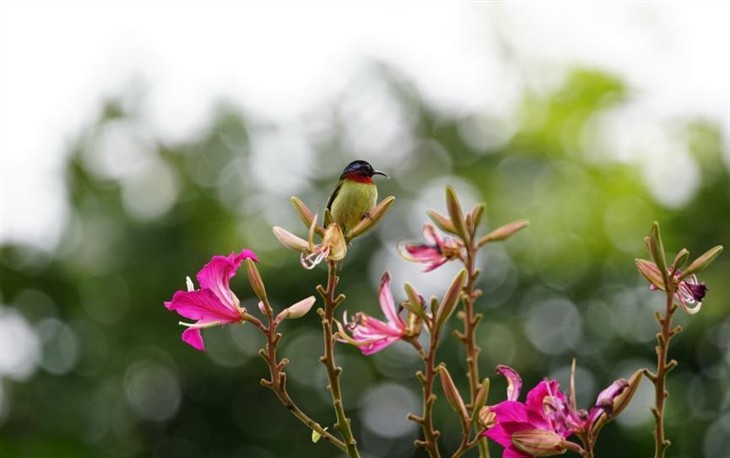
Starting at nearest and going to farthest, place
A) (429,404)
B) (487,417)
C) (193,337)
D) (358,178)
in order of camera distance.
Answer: (429,404) → (487,417) → (193,337) → (358,178)

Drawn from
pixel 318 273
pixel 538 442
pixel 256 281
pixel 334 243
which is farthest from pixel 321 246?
pixel 318 273

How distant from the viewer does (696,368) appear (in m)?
18.3

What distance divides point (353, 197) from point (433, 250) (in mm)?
352

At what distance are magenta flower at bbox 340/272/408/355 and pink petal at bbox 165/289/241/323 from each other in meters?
0.20

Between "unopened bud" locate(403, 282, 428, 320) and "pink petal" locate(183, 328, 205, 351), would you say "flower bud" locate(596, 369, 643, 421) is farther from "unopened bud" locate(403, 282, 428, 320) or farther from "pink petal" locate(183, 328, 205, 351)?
"pink petal" locate(183, 328, 205, 351)

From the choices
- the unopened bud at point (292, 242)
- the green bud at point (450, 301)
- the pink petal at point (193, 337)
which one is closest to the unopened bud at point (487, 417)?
the green bud at point (450, 301)

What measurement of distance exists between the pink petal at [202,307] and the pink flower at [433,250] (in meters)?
0.31

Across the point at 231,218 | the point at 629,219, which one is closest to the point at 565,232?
the point at 629,219

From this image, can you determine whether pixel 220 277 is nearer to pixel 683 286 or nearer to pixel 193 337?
pixel 193 337

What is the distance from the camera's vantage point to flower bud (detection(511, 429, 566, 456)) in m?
1.68

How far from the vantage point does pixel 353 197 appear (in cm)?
214

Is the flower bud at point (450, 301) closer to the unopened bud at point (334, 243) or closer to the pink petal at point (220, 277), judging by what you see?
the unopened bud at point (334, 243)

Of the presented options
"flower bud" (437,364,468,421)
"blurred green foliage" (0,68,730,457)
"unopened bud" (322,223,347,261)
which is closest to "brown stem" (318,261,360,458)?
"unopened bud" (322,223,347,261)

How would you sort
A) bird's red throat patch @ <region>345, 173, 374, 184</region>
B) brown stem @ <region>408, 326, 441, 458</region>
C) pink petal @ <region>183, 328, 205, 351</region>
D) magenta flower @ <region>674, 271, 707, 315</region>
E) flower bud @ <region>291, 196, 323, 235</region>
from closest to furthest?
brown stem @ <region>408, 326, 441, 458</region> < magenta flower @ <region>674, 271, 707, 315</region> < flower bud @ <region>291, 196, 323, 235</region> < pink petal @ <region>183, 328, 205, 351</region> < bird's red throat patch @ <region>345, 173, 374, 184</region>
